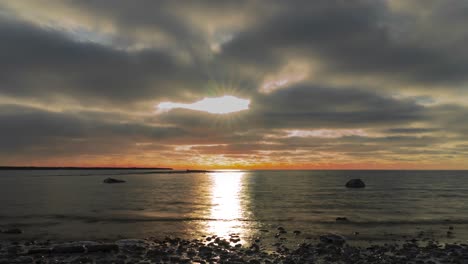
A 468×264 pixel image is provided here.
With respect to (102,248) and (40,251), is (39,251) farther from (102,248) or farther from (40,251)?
(102,248)

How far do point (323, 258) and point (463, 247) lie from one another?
13.2 m

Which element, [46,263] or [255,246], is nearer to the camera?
[46,263]

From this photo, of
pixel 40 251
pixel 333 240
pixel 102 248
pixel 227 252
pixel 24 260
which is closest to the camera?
pixel 24 260

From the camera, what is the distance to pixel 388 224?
38.1 metres

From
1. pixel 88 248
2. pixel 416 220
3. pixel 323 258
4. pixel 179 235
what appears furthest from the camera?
pixel 416 220

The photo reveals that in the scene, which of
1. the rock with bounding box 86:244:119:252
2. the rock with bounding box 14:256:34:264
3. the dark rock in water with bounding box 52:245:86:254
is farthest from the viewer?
the rock with bounding box 86:244:119:252

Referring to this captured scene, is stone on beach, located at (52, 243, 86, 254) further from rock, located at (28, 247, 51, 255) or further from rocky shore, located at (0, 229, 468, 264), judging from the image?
rock, located at (28, 247, 51, 255)

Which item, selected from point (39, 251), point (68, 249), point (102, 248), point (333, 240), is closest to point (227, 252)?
point (102, 248)

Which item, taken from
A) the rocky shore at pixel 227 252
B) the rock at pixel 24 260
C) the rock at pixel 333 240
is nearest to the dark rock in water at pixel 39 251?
the rocky shore at pixel 227 252

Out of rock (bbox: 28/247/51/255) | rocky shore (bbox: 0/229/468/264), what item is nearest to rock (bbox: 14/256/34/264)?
rocky shore (bbox: 0/229/468/264)

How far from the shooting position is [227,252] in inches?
952

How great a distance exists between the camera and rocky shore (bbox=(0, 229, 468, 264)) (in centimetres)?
2208

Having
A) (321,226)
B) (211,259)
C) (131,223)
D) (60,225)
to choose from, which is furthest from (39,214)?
(321,226)

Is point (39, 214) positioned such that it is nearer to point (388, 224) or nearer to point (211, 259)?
point (211, 259)
